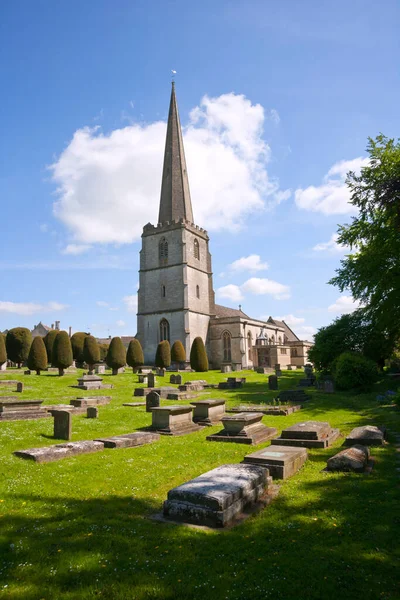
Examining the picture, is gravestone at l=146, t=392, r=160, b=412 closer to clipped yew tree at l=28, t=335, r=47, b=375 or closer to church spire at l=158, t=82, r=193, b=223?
clipped yew tree at l=28, t=335, r=47, b=375

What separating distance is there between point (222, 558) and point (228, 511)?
89 cm

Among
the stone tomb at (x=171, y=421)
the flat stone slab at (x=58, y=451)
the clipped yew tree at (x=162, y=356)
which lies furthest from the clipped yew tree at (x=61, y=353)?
the flat stone slab at (x=58, y=451)

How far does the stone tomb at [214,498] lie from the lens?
4.59m

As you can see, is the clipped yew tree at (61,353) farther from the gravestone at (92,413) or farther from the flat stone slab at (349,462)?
the flat stone slab at (349,462)

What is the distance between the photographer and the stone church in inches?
1719

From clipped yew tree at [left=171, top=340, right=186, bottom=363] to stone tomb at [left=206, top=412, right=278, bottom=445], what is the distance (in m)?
29.3

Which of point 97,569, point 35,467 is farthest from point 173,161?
point 97,569

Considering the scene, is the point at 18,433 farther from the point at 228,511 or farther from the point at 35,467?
the point at 228,511

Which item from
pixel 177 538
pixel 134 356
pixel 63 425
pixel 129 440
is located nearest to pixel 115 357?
pixel 134 356

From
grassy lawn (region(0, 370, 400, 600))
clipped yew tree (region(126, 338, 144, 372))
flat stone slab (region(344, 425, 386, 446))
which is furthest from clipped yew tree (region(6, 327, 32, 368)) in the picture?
flat stone slab (region(344, 425, 386, 446))

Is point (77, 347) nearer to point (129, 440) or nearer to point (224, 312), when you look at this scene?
point (224, 312)

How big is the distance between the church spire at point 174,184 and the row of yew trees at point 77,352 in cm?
1649

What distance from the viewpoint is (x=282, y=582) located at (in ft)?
10.8

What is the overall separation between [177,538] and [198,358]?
35183 mm
